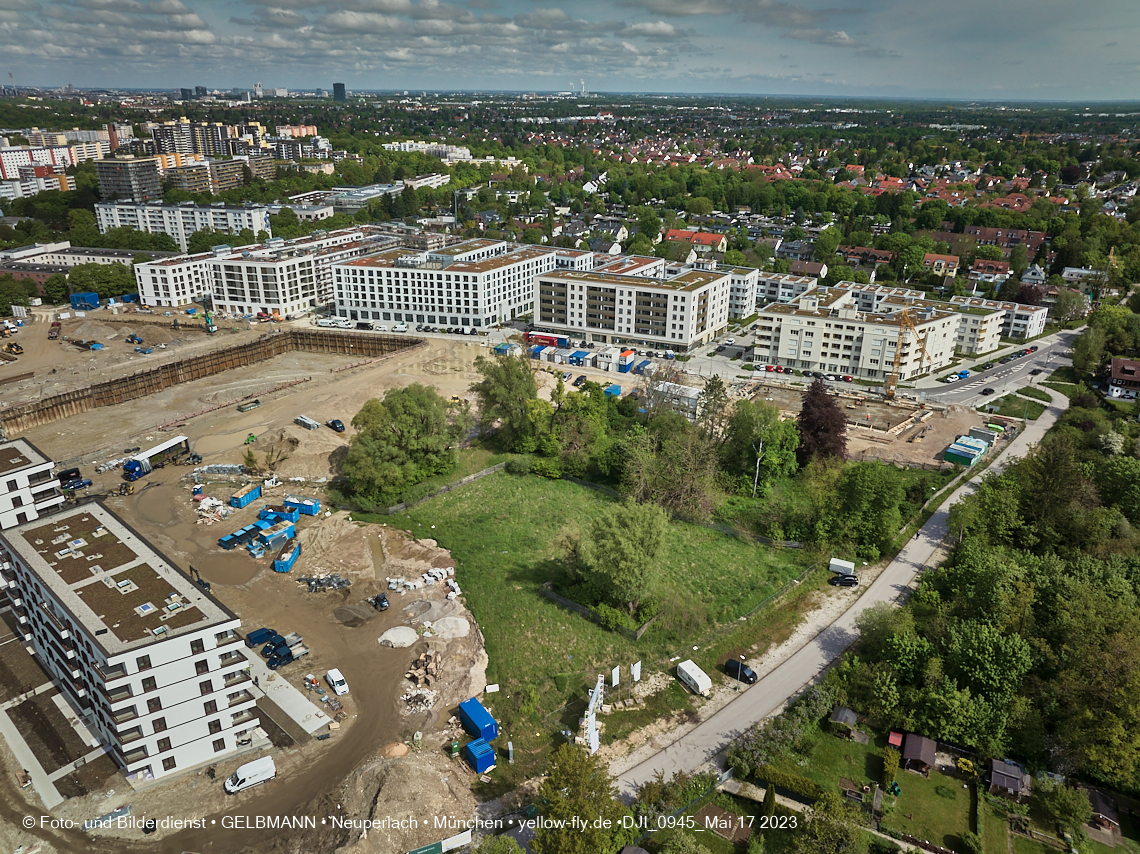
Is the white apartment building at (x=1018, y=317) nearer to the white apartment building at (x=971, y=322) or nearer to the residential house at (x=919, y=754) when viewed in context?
the white apartment building at (x=971, y=322)

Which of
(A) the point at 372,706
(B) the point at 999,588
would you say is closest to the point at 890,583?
(B) the point at 999,588

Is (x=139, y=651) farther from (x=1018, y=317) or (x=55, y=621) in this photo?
(x=1018, y=317)

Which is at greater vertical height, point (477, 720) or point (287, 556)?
point (477, 720)

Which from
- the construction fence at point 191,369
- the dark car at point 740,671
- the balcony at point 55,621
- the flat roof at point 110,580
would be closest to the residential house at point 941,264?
the construction fence at point 191,369

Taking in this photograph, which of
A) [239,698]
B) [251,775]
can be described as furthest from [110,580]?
[251,775]

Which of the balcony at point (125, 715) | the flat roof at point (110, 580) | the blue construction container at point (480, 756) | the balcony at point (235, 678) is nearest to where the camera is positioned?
the balcony at point (125, 715)

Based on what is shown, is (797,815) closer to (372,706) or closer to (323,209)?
(372,706)

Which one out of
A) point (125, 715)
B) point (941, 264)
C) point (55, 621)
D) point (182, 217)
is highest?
point (182, 217)

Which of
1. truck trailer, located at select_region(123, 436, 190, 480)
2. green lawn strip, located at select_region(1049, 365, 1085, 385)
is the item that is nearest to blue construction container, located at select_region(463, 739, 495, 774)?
truck trailer, located at select_region(123, 436, 190, 480)

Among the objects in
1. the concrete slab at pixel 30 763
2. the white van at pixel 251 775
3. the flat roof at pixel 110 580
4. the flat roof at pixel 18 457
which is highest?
the flat roof at pixel 18 457
